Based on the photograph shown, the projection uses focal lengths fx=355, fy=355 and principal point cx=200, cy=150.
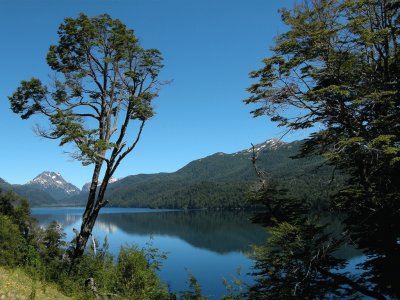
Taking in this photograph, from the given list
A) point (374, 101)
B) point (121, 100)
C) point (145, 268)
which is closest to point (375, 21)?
point (374, 101)

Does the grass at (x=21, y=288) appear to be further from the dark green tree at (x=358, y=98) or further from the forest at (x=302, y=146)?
the dark green tree at (x=358, y=98)

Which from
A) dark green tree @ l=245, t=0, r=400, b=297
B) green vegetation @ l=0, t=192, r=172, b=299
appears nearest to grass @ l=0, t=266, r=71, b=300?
green vegetation @ l=0, t=192, r=172, b=299

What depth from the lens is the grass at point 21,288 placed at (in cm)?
838

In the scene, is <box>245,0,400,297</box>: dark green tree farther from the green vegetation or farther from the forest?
the green vegetation

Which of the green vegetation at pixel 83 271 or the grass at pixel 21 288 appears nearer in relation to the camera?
the grass at pixel 21 288

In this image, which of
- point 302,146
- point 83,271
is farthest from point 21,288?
point 302,146

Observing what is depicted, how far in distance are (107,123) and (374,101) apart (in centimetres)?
970

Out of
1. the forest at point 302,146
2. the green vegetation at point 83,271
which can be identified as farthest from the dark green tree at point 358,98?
the green vegetation at point 83,271

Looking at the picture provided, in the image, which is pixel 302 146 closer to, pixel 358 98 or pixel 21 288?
pixel 358 98

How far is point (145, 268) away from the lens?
45.9 ft

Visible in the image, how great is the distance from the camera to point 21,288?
29.8 ft

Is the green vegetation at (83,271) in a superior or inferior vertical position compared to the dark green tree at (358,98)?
inferior

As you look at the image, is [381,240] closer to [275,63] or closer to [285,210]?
[285,210]

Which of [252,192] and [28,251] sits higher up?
[252,192]
